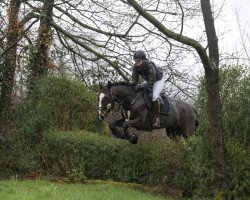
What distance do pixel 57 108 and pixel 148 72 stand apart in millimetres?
3641

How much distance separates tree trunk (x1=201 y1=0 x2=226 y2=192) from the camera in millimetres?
9773

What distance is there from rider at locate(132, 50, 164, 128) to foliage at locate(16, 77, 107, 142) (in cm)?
306

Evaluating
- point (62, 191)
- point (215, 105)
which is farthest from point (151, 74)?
A: point (62, 191)

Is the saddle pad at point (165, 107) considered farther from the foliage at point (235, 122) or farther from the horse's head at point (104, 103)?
the foliage at point (235, 122)

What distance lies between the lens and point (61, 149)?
12.9 m

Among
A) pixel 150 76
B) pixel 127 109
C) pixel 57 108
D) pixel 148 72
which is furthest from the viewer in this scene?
pixel 57 108

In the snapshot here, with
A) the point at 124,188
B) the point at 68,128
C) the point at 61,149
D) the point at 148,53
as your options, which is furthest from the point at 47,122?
the point at 148,53

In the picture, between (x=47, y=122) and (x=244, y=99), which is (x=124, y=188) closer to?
(x=244, y=99)

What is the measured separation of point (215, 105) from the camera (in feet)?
33.1

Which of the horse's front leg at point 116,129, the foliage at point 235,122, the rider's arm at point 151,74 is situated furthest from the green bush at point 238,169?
the horse's front leg at point 116,129

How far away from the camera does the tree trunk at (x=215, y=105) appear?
977 centimetres

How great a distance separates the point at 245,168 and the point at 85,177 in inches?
177

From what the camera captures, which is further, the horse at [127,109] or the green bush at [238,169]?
the horse at [127,109]

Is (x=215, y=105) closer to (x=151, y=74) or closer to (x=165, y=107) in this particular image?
(x=151, y=74)
